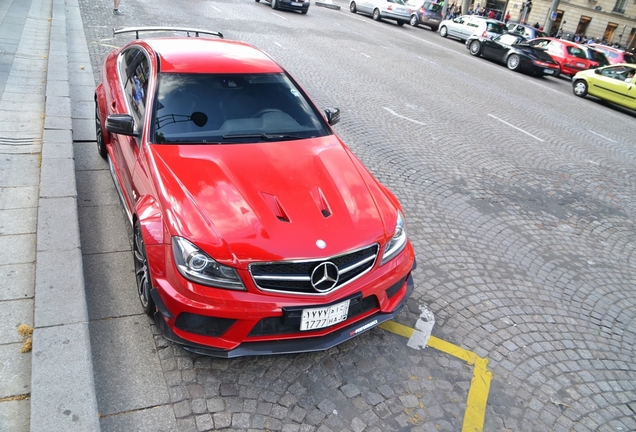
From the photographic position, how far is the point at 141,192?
12.8 feet

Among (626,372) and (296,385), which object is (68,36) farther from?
(626,372)

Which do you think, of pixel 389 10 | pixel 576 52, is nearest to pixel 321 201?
pixel 576 52

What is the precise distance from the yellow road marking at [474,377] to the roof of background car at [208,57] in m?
2.71

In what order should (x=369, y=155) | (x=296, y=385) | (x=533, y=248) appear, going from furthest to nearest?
(x=369, y=155) → (x=533, y=248) → (x=296, y=385)

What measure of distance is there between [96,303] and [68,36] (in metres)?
10.7

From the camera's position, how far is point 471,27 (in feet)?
87.0

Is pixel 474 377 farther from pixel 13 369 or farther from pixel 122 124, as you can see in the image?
pixel 122 124

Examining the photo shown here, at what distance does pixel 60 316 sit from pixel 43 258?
2.48ft

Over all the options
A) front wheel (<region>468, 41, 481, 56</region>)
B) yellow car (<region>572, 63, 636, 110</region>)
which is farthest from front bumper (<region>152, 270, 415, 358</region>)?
front wheel (<region>468, 41, 481, 56</region>)

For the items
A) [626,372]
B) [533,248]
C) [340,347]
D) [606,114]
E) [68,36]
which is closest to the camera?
[340,347]

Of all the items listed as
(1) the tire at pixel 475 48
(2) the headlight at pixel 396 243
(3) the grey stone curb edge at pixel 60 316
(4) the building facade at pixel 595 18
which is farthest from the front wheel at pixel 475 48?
(4) the building facade at pixel 595 18

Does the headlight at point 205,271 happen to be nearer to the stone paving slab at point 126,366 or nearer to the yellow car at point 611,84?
the stone paving slab at point 126,366

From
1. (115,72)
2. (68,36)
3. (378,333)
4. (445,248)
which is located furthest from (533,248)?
(68,36)

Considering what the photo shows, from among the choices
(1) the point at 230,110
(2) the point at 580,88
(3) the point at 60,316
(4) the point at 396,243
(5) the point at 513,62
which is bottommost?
(2) the point at 580,88
